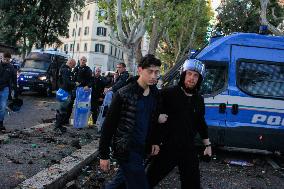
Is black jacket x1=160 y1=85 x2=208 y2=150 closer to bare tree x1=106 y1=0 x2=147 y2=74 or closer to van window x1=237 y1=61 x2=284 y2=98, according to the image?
van window x1=237 y1=61 x2=284 y2=98

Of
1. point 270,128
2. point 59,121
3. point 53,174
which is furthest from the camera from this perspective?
point 59,121

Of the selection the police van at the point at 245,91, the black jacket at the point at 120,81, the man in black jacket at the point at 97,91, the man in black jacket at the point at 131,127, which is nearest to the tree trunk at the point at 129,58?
the man in black jacket at the point at 97,91

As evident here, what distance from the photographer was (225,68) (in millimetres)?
9469

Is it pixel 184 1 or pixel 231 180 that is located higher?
pixel 184 1

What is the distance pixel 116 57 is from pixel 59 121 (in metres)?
76.0

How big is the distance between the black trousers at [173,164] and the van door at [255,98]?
514 cm

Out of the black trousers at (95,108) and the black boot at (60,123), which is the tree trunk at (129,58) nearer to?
the black trousers at (95,108)

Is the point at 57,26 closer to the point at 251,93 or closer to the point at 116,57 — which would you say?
the point at 251,93

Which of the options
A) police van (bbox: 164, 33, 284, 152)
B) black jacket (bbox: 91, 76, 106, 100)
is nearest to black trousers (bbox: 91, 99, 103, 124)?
black jacket (bbox: 91, 76, 106, 100)

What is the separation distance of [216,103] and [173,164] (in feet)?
16.7

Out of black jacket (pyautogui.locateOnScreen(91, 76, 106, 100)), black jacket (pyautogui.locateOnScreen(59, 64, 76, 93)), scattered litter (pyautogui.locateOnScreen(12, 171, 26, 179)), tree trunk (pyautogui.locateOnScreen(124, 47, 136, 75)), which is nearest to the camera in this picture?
scattered litter (pyautogui.locateOnScreen(12, 171, 26, 179))

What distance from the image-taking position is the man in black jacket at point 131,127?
3.87 m

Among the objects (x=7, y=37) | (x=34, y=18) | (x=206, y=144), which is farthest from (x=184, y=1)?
(x=206, y=144)

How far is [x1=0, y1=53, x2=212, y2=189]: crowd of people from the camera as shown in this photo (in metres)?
3.89
